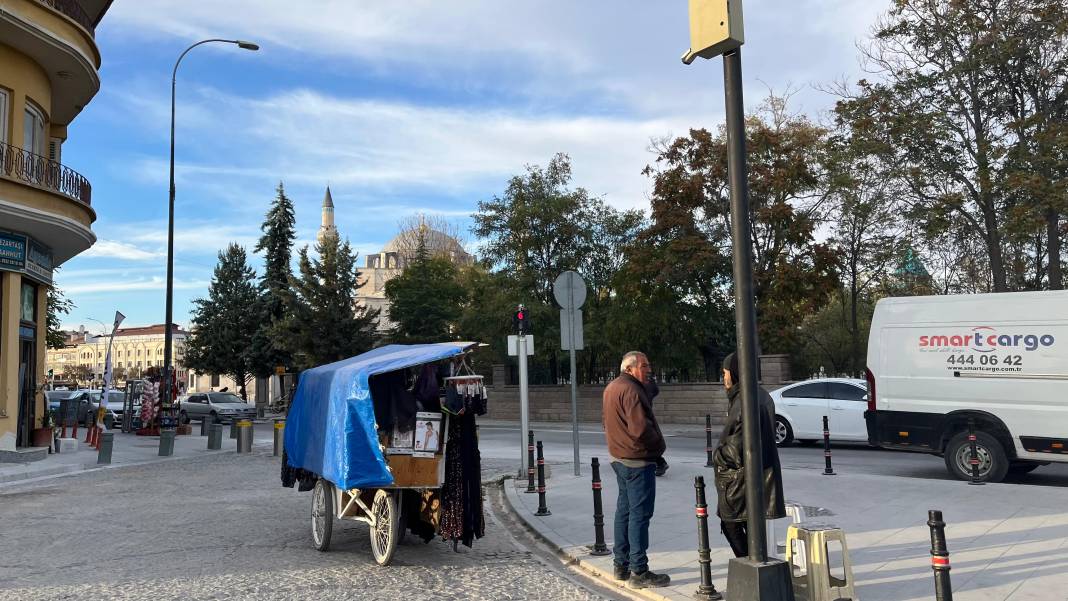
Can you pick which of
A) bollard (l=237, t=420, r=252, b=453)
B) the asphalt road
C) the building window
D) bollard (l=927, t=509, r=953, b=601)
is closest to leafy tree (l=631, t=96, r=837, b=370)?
the asphalt road

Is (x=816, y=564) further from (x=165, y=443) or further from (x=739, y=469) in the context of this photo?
(x=165, y=443)

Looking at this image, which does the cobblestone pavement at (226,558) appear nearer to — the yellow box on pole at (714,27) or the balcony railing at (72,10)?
the yellow box on pole at (714,27)

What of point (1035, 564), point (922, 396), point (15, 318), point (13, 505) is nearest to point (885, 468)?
point (922, 396)

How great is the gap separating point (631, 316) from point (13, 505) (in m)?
20.9

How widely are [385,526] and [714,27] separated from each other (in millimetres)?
4961

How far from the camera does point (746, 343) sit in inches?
225

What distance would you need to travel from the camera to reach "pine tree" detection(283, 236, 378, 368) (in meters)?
40.9

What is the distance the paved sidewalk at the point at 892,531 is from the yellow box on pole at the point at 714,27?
351 centimetres

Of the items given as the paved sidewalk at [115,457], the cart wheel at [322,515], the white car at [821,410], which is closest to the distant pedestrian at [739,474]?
the cart wheel at [322,515]

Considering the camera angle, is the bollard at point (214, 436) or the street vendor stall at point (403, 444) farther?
the bollard at point (214, 436)

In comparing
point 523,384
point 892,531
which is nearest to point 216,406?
point 523,384

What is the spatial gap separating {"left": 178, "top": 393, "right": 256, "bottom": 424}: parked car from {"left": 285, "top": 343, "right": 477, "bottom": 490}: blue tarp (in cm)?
3488

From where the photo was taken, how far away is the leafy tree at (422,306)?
41219 millimetres

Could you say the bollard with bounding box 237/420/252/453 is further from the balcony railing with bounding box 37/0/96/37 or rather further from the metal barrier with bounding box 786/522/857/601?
the metal barrier with bounding box 786/522/857/601
